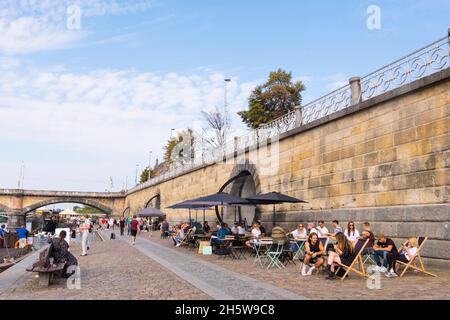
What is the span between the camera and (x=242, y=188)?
23859 mm

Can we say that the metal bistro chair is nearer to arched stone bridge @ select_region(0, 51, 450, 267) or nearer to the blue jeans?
the blue jeans

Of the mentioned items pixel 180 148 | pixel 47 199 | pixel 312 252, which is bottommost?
pixel 312 252

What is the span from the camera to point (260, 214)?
19.1m

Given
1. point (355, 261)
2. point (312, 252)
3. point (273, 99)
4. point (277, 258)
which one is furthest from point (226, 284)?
point (273, 99)

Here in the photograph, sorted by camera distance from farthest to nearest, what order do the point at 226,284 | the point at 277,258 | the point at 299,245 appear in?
the point at 299,245, the point at 277,258, the point at 226,284

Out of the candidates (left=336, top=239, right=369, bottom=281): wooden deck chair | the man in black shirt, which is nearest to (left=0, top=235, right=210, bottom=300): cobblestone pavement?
(left=336, top=239, right=369, bottom=281): wooden deck chair

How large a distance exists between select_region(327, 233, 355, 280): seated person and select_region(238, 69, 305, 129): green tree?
3501 cm

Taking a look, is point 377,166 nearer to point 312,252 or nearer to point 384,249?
point 384,249

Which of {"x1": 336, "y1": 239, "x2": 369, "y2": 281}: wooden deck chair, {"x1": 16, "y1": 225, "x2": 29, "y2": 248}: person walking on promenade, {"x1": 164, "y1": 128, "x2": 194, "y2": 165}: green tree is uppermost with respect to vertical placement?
{"x1": 164, "y1": 128, "x2": 194, "y2": 165}: green tree

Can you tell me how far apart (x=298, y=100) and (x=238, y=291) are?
132ft

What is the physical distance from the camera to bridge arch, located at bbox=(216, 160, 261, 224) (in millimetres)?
21541

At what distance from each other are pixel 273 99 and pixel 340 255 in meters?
36.8
